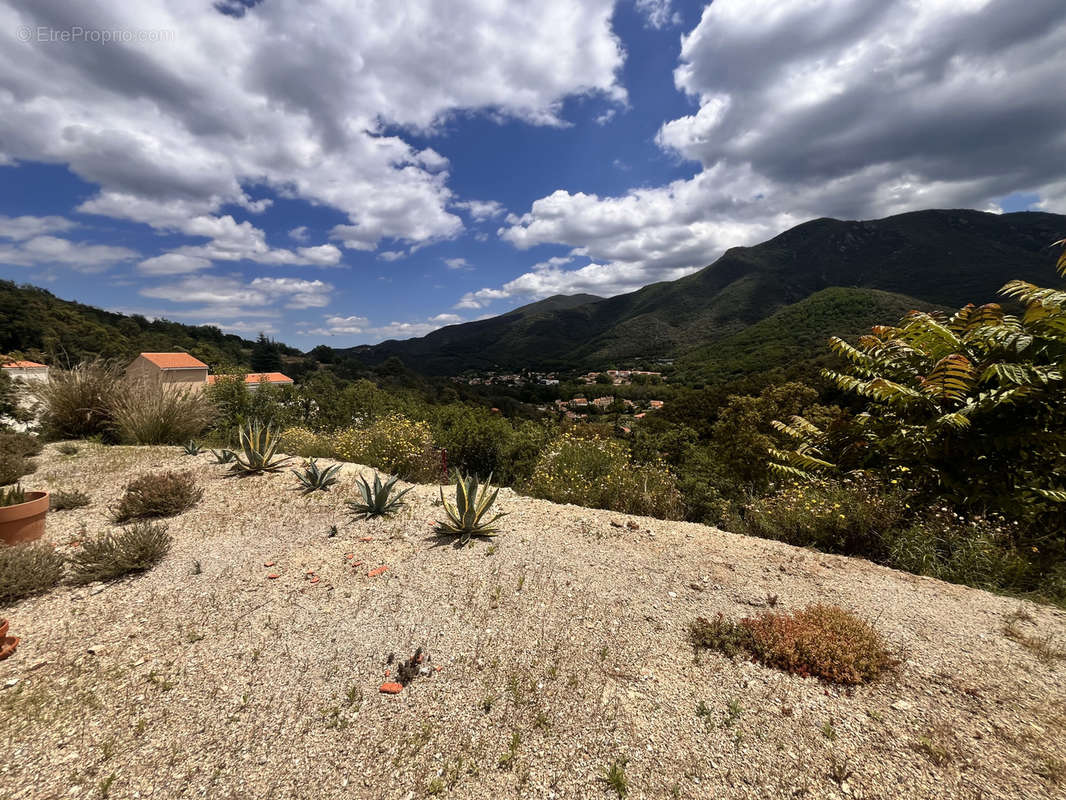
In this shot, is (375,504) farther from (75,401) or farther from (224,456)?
(75,401)

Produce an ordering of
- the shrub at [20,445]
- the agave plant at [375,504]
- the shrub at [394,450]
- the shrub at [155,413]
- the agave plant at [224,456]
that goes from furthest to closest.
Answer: the shrub at [155,413]
the shrub at [394,450]
the agave plant at [224,456]
the shrub at [20,445]
the agave plant at [375,504]

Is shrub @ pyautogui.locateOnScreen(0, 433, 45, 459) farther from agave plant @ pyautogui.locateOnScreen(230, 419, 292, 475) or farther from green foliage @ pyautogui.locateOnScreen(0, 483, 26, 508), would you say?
green foliage @ pyautogui.locateOnScreen(0, 483, 26, 508)

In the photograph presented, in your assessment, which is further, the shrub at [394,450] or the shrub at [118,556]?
the shrub at [394,450]

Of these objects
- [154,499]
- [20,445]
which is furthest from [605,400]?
[154,499]

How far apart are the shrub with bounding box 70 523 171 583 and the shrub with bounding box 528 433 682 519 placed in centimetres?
445

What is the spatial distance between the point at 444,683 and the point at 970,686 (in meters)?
3.09

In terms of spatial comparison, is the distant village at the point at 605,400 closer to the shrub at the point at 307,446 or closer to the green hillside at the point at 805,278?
the green hillside at the point at 805,278

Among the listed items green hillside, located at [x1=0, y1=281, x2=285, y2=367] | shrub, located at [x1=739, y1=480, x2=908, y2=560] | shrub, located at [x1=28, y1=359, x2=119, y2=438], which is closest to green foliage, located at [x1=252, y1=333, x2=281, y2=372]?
green hillside, located at [x1=0, y1=281, x2=285, y2=367]

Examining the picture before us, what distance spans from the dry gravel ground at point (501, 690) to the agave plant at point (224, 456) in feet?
10.0

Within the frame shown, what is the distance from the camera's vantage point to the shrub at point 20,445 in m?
6.18

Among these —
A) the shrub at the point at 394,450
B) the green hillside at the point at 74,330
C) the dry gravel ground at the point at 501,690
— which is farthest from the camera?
the green hillside at the point at 74,330

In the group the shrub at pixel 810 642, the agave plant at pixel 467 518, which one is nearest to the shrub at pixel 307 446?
the agave plant at pixel 467 518

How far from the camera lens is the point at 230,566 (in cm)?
364

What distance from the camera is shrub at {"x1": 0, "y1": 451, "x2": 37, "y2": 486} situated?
5.32 m
